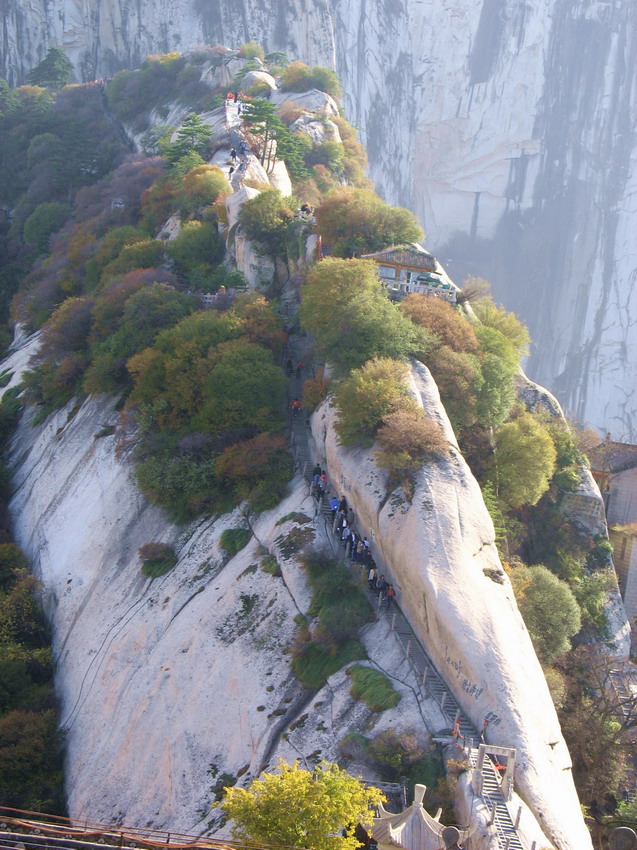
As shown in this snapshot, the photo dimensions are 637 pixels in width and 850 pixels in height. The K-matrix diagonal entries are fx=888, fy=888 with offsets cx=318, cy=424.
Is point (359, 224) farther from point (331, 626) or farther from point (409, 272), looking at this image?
point (331, 626)

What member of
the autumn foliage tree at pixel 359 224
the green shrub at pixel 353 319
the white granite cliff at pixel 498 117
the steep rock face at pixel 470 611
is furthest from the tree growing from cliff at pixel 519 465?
the white granite cliff at pixel 498 117

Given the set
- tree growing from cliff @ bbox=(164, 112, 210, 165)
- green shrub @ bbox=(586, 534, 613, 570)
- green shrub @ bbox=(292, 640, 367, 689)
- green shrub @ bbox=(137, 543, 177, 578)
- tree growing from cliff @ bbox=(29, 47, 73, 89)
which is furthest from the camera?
tree growing from cliff @ bbox=(29, 47, 73, 89)

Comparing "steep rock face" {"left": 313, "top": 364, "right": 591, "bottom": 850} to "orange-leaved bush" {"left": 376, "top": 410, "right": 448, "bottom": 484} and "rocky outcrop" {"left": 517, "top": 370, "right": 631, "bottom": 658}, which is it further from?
"rocky outcrop" {"left": 517, "top": 370, "right": 631, "bottom": 658}

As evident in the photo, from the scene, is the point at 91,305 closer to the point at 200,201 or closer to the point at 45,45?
the point at 200,201

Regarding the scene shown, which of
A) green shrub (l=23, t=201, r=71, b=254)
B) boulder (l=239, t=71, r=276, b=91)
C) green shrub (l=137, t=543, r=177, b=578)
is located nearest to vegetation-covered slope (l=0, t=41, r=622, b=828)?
green shrub (l=137, t=543, r=177, b=578)

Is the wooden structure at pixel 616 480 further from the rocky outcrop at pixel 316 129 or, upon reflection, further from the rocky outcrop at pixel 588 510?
the rocky outcrop at pixel 316 129

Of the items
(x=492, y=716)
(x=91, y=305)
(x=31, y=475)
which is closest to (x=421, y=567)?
(x=492, y=716)

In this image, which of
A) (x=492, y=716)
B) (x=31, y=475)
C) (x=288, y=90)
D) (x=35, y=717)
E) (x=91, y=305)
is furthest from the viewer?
(x=288, y=90)
